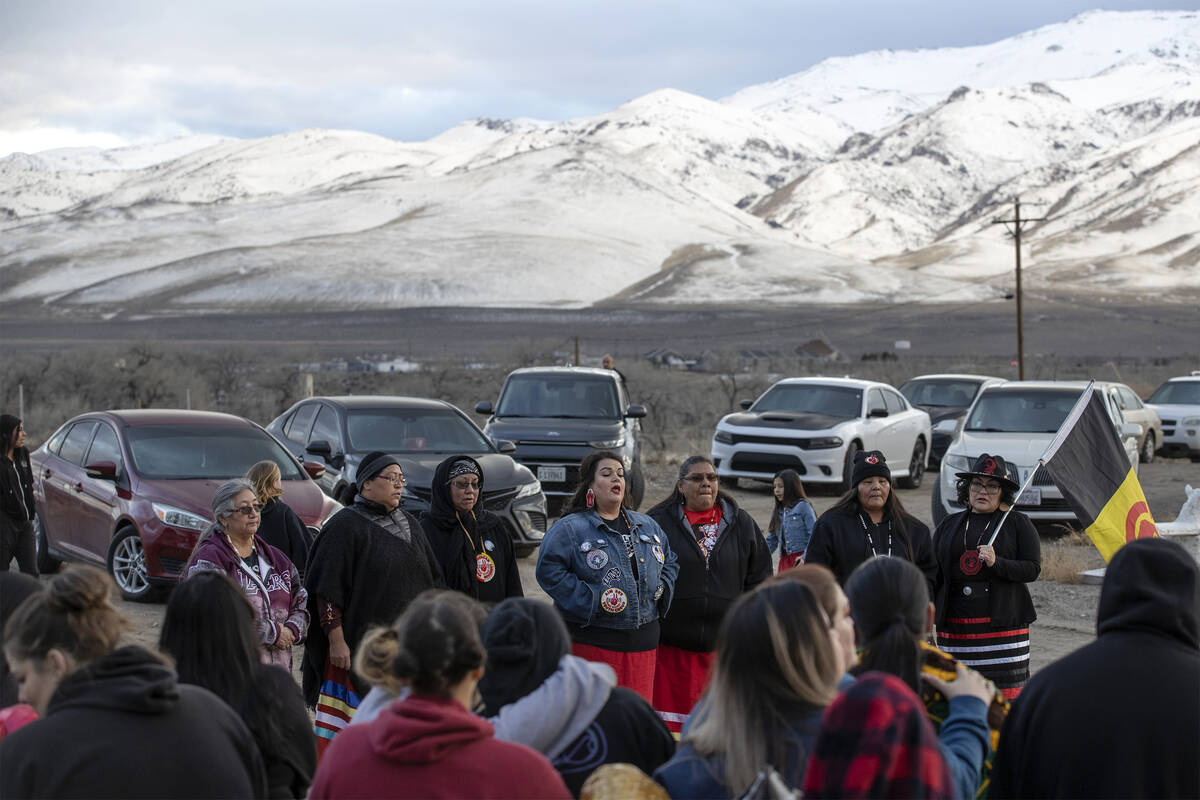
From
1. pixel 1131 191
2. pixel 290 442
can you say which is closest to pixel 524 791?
pixel 290 442

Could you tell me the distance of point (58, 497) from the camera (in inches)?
435

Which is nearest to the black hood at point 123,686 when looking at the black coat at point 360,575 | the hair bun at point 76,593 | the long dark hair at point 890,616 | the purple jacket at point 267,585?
the hair bun at point 76,593

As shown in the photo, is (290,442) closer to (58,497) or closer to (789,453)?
(58,497)

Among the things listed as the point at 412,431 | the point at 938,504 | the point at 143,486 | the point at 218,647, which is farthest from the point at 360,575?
the point at 938,504

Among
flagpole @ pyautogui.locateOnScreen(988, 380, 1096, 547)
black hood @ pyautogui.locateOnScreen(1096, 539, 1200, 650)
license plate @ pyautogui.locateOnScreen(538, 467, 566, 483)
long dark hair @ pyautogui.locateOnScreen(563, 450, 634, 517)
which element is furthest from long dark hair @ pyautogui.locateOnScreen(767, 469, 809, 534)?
license plate @ pyautogui.locateOnScreen(538, 467, 566, 483)

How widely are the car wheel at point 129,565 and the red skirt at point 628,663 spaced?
213 inches

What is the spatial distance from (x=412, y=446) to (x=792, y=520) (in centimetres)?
556

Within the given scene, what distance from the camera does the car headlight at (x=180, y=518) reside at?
9.62 meters

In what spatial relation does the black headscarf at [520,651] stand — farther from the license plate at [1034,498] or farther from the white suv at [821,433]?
the white suv at [821,433]

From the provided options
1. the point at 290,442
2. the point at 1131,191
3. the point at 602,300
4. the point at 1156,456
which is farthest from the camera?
the point at 1131,191

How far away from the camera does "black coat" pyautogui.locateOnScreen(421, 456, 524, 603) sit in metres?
5.97

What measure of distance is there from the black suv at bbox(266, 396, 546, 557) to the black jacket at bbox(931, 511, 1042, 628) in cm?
596

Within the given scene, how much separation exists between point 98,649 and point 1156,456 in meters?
24.3

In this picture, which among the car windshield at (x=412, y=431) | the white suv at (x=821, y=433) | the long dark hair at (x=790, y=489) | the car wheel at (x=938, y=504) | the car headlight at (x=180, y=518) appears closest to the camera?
the long dark hair at (x=790, y=489)
